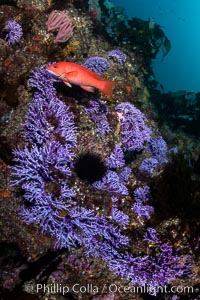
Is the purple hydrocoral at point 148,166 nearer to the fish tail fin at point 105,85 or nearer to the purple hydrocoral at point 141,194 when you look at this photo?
the purple hydrocoral at point 141,194

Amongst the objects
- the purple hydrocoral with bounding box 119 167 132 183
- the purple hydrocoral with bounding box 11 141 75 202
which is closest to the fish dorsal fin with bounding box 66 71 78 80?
the purple hydrocoral with bounding box 11 141 75 202

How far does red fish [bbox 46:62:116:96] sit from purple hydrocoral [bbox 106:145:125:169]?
1.20 meters

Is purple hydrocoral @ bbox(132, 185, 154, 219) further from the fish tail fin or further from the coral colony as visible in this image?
the fish tail fin

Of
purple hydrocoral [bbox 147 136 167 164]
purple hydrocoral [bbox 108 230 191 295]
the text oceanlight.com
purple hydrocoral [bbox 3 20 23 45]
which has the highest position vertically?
purple hydrocoral [bbox 3 20 23 45]

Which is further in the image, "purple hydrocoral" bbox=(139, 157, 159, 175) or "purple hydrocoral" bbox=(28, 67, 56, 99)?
"purple hydrocoral" bbox=(139, 157, 159, 175)

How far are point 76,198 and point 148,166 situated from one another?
6.82 ft

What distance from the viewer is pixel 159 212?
4.42 meters

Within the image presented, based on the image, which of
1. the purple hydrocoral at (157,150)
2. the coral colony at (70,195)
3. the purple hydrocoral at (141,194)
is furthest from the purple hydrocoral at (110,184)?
the purple hydrocoral at (157,150)

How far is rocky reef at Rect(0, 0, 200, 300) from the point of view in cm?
374

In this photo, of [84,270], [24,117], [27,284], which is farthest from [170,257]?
[24,117]

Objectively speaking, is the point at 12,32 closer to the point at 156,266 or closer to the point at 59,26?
the point at 59,26

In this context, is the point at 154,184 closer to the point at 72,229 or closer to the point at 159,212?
the point at 159,212

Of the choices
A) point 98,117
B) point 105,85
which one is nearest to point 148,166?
point 98,117

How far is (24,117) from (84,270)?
2.42 meters
